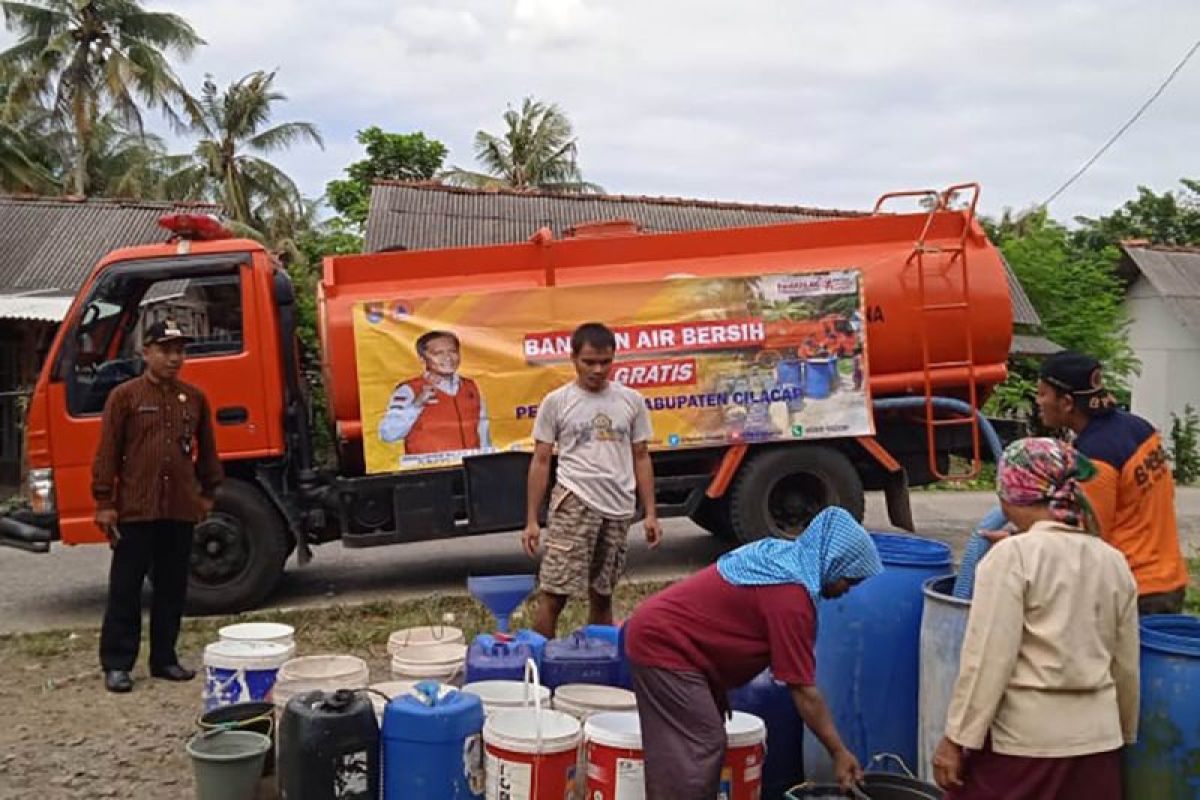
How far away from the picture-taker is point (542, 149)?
32375 mm

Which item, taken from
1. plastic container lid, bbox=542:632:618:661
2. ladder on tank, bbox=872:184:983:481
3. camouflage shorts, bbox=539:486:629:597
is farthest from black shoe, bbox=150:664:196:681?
ladder on tank, bbox=872:184:983:481

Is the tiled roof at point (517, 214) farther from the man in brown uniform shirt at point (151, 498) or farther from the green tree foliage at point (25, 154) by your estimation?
the man in brown uniform shirt at point (151, 498)

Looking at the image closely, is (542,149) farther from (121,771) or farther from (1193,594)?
(121,771)

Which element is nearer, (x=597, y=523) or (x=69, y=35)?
(x=597, y=523)

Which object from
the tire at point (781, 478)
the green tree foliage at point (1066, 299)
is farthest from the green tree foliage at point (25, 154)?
the tire at point (781, 478)

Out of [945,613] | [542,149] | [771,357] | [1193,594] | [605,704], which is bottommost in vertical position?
[1193,594]

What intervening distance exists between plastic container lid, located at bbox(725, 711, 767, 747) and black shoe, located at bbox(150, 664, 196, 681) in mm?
3511

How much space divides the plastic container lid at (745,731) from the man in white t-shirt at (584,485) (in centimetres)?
169

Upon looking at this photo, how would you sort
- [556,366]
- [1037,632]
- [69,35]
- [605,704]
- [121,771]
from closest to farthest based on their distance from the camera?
[1037,632], [605,704], [121,771], [556,366], [69,35]

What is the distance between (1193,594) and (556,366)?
4562 mm

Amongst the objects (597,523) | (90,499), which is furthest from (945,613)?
(90,499)

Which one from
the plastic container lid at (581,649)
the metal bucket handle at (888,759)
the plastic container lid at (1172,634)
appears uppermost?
the plastic container lid at (1172,634)

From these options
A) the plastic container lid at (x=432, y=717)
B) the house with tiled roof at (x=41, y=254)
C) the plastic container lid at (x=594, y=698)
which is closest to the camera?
the plastic container lid at (x=432, y=717)

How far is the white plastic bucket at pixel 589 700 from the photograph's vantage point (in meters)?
4.05
